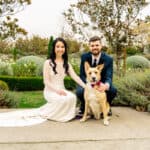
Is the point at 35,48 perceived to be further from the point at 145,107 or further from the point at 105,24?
the point at 145,107

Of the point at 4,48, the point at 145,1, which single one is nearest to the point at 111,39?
the point at 145,1

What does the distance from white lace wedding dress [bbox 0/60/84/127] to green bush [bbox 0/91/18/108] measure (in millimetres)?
1357

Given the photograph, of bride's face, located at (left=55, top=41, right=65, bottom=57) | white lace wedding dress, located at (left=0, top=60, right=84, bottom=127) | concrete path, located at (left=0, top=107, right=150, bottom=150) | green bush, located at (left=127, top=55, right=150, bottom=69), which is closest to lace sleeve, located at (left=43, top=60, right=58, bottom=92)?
white lace wedding dress, located at (left=0, top=60, right=84, bottom=127)

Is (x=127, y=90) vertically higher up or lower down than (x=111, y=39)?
lower down

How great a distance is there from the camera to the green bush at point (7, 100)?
27.0 feet

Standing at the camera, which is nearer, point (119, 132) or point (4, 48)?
point (119, 132)

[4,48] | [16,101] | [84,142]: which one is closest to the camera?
[84,142]

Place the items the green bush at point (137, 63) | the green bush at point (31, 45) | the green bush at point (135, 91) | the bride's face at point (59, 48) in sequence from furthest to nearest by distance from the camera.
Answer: the green bush at point (31, 45)
the green bush at point (137, 63)
the green bush at point (135, 91)
the bride's face at point (59, 48)

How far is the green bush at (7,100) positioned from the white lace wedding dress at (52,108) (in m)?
1.36

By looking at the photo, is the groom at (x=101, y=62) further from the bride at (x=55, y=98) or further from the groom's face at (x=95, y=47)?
the bride at (x=55, y=98)

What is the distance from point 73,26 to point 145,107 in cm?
948

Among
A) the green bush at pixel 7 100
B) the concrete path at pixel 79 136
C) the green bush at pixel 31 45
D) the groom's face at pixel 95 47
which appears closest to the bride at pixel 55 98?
the concrete path at pixel 79 136

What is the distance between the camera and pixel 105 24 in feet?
48.8

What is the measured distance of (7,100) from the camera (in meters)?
8.27
